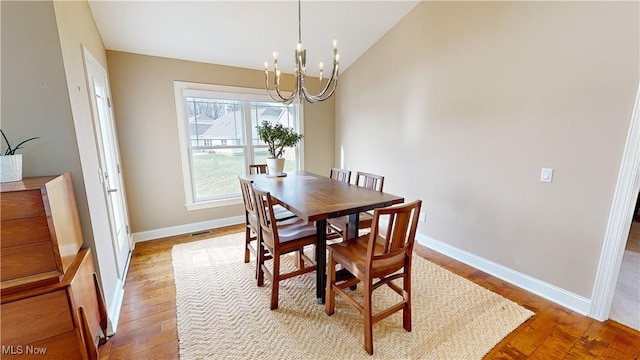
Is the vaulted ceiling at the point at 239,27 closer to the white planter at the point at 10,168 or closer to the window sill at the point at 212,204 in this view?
the white planter at the point at 10,168

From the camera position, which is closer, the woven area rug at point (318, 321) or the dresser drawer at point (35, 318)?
the dresser drawer at point (35, 318)

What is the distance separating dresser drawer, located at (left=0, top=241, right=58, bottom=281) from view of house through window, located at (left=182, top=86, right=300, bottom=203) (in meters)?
2.35

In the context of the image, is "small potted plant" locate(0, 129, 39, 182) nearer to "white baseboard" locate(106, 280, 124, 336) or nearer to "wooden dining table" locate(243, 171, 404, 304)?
"white baseboard" locate(106, 280, 124, 336)

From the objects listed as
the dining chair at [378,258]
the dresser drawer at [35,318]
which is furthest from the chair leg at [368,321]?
the dresser drawer at [35,318]

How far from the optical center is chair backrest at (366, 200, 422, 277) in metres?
1.46

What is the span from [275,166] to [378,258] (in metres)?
1.73

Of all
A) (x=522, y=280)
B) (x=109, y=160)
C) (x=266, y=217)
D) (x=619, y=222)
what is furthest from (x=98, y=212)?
(x=619, y=222)

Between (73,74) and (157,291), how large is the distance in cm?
177

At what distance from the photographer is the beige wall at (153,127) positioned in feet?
9.86

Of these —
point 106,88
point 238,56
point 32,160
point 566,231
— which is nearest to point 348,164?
point 238,56

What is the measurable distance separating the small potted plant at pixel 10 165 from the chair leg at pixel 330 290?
1.80 meters

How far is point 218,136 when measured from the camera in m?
3.71

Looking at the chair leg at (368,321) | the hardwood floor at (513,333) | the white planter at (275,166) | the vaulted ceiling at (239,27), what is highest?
the vaulted ceiling at (239,27)

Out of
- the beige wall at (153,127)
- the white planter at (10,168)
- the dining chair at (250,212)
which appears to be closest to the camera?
the white planter at (10,168)
